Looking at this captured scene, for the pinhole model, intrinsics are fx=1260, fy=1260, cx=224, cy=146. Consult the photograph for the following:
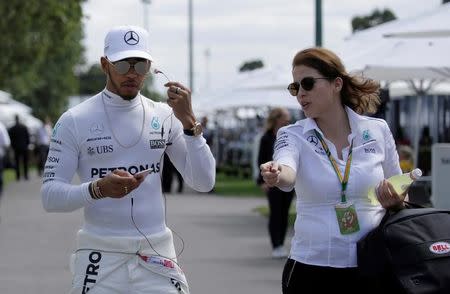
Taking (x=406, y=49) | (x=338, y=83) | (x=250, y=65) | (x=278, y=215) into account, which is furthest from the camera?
(x=250, y=65)

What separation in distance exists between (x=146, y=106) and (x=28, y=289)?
6.39m

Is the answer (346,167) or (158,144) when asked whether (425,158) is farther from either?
(346,167)

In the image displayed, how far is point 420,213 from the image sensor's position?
16.6 feet

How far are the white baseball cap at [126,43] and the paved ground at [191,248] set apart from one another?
5.98 m

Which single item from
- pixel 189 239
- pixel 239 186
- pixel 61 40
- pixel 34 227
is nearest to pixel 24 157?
pixel 61 40

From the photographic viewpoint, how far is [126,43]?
5469 millimetres

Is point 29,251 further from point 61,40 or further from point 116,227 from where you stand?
point 61,40

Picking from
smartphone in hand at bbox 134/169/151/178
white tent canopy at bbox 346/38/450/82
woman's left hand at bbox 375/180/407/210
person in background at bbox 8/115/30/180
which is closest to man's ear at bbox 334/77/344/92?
woman's left hand at bbox 375/180/407/210

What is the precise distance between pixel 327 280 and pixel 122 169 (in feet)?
3.29

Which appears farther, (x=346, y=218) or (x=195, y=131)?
(x=195, y=131)

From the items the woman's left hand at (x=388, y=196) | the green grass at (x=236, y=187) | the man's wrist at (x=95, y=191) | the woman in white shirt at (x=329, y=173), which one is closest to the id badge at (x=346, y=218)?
the woman in white shirt at (x=329, y=173)

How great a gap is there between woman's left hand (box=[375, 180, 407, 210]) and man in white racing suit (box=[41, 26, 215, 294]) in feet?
2.69

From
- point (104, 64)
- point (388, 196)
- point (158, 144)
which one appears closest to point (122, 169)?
point (158, 144)

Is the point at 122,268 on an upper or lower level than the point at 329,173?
lower
